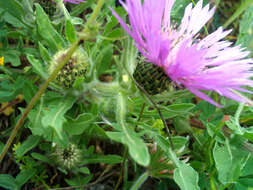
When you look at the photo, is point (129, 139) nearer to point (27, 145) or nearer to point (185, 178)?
point (185, 178)

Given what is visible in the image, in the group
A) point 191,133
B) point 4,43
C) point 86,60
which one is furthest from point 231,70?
point 4,43

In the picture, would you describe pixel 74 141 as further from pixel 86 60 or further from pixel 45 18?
pixel 45 18

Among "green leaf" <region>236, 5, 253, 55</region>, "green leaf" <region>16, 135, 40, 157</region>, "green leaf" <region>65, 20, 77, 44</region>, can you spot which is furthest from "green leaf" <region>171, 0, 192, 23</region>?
"green leaf" <region>16, 135, 40, 157</region>

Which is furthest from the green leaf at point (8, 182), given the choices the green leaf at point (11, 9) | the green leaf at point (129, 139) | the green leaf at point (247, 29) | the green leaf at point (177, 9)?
the green leaf at point (247, 29)

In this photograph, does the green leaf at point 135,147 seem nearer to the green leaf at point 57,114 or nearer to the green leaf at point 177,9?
the green leaf at point 57,114

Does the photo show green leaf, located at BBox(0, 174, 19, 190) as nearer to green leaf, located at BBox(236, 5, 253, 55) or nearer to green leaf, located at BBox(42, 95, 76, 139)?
green leaf, located at BBox(42, 95, 76, 139)

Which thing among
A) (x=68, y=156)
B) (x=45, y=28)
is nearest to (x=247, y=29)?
(x=45, y=28)
